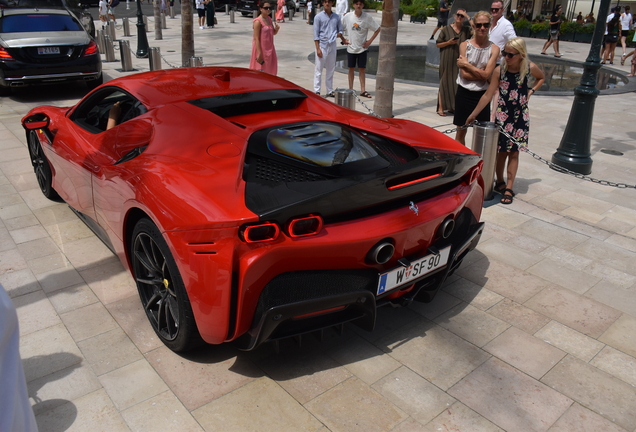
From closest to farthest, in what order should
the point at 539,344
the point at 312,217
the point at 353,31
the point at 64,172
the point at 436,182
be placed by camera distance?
the point at 312,217
the point at 436,182
the point at 539,344
the point at 64,172
the point at 353,31

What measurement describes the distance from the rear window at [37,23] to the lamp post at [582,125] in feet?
30.3

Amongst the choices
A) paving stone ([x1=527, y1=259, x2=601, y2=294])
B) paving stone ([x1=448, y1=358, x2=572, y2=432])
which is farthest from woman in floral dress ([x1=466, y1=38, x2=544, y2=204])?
paving stone ([x1=448, y1=358, x2=572, y2=432])

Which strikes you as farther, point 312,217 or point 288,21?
point 288,21

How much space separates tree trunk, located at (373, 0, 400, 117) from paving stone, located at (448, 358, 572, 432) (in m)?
6.47

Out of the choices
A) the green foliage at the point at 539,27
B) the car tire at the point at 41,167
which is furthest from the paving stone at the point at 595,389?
the green foliage at the point at 539,27

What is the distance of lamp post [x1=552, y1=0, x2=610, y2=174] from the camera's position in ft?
22.7

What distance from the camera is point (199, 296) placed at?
9.38 ft

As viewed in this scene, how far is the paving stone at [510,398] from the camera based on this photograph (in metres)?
2.96

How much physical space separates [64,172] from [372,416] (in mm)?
3315

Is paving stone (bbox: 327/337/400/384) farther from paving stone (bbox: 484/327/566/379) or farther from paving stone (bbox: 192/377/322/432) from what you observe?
paving stone (bbox: 484/327/566/379)

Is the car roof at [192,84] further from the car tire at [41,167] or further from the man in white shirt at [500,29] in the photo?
the man in white shirt at [500,29]

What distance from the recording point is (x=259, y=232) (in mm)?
2699

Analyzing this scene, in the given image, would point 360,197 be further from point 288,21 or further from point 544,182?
point 288,21

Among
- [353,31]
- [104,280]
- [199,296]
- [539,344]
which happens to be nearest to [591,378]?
[539,344]
